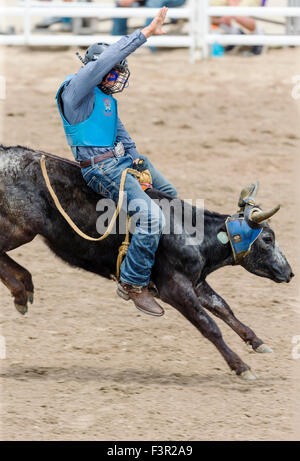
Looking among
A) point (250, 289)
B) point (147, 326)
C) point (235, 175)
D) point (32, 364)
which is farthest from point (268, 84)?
point (32, 364)

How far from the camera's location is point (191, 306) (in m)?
5.57

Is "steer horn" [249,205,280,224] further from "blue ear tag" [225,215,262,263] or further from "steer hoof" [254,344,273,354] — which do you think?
"steer hoof" [254,344,273,354]

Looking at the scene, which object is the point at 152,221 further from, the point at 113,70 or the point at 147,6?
the point at 147,6

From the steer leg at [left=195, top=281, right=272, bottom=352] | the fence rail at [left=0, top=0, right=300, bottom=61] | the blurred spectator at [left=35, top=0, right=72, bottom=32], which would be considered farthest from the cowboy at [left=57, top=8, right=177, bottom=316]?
the blurred spectator at [left=35, top=0, right=72, bottom=32]

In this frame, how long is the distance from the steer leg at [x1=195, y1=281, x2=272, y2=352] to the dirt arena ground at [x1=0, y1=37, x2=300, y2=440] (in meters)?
0.11

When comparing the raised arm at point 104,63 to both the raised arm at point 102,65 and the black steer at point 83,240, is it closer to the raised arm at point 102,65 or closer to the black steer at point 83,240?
the raised arm at point 102,65

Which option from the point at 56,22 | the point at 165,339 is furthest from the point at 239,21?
the point at 165,339

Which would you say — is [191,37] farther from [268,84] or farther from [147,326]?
[147,326]

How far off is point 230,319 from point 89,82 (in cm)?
192

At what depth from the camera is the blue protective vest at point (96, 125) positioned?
5.43m

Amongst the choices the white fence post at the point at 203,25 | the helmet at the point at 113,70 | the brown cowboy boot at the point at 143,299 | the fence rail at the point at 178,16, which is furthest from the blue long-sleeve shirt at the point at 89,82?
the white fence post at the point at 203,25

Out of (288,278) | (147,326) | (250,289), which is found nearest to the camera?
(288,278)

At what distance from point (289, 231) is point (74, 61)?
616 centimetres

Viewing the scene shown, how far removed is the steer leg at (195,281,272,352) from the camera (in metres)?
5.88
